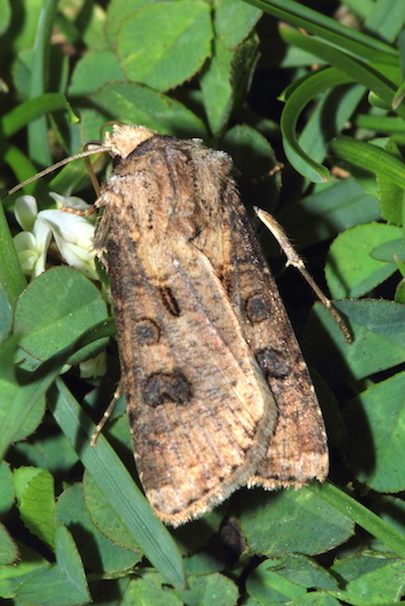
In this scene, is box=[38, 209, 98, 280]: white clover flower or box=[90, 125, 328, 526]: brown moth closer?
box=[90, 125, 328, 526]: brown moth

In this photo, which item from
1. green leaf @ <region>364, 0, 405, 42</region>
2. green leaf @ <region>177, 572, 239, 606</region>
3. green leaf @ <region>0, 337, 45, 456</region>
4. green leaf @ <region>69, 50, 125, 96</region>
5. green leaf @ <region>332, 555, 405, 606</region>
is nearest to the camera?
green leaf @ <region>0, 337, 45, 456</region>

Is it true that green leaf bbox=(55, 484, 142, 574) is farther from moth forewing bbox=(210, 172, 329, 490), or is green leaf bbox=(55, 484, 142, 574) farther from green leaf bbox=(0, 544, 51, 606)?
moth forewing bbox=(210, 172, 329, 490)

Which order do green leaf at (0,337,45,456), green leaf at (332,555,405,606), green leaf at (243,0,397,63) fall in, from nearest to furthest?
1. green leaf at (0,337,45,456)
2. green leaf at (332,555,405,606)
3. green leaf at (243,0,397,63)

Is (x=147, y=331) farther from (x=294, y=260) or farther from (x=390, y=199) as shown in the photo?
(x=390, y=199)

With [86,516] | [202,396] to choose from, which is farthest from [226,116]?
[86,516]

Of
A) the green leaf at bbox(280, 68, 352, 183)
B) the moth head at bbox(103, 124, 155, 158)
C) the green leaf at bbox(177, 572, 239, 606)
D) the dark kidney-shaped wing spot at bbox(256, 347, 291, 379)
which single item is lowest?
the green leaf at bbox(177, 572, 239, 606)

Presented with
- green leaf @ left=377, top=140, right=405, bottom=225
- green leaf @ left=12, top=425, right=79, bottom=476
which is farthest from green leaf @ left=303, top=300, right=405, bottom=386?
green leaf @ left=12, top=425, right=79, bottom=476

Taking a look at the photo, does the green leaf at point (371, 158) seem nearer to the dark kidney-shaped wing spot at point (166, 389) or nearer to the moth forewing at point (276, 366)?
the moth forewing at point (276, 366)
